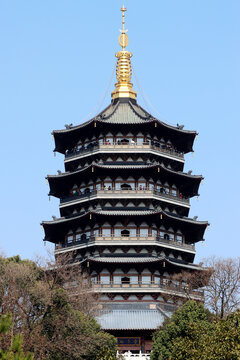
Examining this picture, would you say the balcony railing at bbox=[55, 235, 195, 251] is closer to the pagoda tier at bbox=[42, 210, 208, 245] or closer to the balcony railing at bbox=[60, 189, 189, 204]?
the pagoda tier at bbox=[42, 210, 208, 245]

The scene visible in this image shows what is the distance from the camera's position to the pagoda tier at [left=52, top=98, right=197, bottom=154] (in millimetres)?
54625

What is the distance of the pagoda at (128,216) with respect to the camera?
5019cm

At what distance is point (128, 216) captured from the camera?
171 ft

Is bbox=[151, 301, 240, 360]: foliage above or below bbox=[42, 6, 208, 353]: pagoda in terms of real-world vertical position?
below

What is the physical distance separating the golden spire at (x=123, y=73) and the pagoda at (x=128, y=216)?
0.23 metres

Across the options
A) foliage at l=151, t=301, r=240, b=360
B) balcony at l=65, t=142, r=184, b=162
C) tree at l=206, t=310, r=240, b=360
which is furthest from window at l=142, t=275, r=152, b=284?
tree at l=206, t=310, r=240, b=360

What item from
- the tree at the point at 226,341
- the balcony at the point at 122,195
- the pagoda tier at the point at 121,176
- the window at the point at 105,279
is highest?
the pagoda tier at the point at 121,176

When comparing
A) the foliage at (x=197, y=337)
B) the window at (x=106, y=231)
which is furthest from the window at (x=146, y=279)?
the foliage at (x=197, y=337)

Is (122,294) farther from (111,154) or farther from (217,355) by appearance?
(217,355)

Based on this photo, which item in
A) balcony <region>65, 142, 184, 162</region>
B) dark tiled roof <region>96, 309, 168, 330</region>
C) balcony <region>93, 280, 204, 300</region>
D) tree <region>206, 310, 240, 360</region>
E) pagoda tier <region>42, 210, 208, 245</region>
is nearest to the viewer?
tree <region>206, 310, 240, 360</region>

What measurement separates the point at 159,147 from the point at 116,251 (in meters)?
8.34

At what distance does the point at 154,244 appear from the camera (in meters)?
51.5

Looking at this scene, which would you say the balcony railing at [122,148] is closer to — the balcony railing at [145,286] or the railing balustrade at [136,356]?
the balcony railing at [145,286]

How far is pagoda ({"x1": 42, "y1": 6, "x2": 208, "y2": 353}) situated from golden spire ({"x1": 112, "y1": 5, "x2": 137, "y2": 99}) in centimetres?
23
